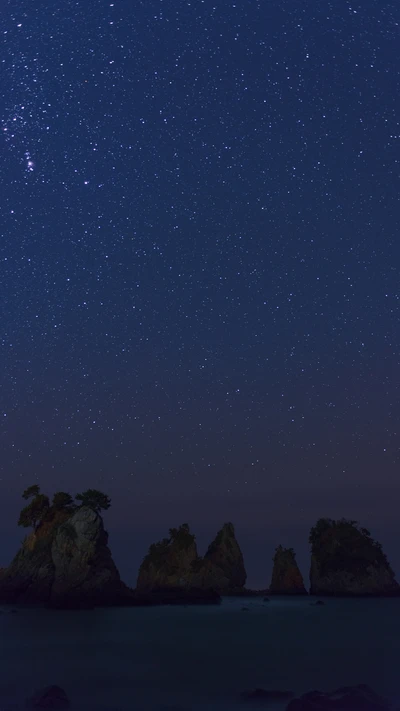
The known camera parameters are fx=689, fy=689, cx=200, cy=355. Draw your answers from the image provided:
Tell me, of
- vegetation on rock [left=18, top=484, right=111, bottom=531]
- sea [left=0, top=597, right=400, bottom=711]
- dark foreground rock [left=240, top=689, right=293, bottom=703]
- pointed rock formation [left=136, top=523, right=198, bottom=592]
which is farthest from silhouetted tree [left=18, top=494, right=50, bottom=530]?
dark foreground rock [left=240, top=689, right=293, bottom=703]

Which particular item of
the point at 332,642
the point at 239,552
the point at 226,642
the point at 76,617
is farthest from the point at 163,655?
the point at 239,552

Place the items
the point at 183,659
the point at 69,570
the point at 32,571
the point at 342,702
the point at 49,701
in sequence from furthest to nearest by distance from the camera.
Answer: the point at 32,571, the point at 69,570, the point at 183,659, the point at 49,701, the point at 342,702

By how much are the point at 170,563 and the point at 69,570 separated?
5541cm

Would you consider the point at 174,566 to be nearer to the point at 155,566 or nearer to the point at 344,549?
the point at 155,566

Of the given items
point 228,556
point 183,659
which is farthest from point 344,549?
point 183,659

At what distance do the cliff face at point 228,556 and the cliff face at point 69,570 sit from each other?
68.0m

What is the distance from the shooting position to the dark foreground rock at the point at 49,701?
26.7 metres

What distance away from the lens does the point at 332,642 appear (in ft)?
205

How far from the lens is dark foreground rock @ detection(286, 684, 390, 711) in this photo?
23.0 metres

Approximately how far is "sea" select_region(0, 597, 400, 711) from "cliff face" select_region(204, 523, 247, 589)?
85.5 m

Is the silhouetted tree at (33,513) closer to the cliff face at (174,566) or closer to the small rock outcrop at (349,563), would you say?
the cliff face at (174,566)

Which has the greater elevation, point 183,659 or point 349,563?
point 349,563

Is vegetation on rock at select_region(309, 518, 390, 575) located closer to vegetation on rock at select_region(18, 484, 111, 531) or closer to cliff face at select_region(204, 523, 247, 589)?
cliff face at select_region(204, 523, 247, 589)

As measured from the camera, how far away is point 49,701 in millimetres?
27172
